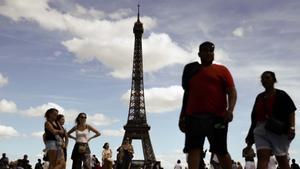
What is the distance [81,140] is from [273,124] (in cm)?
551

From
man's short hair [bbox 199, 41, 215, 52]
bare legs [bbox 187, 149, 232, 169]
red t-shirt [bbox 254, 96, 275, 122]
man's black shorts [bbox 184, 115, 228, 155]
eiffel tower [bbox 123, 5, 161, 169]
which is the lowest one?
bare legs [bbox 187, 149, 232, 169]

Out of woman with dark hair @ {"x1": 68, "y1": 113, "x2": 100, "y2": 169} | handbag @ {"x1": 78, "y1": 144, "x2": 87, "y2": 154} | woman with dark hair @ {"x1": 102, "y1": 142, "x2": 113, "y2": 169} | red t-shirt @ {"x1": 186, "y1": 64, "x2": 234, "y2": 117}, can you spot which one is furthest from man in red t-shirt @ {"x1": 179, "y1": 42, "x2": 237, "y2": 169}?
woman with dark hair @ {"x1": 102, "y1": 142, "x2": 113, "y2": 169}

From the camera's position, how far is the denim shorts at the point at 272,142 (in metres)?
6.86

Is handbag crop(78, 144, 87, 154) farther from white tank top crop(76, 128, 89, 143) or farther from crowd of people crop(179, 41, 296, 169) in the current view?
crowd of people crop(179, 41, 296, 169)

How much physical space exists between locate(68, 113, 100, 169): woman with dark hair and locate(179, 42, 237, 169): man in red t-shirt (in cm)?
524

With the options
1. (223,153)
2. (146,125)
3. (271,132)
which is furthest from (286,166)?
(146,125)

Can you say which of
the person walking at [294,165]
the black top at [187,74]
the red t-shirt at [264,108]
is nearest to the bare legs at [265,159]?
the red t-shirt at [264,108]

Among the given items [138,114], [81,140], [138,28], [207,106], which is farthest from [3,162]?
[138,28]

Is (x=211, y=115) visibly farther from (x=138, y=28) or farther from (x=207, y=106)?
(x=138, y=28)

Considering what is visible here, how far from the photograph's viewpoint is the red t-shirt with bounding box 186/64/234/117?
6008 millimetres

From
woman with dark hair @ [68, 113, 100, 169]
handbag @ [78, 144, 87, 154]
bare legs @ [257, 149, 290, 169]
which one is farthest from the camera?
handbag @ [78, 144, 87, 154]

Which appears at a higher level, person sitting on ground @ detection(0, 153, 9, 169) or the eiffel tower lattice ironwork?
the eiffel tower lattice ironwork

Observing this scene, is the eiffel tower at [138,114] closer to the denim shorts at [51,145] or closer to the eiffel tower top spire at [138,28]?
the eiffel tower top spire at [138,28]

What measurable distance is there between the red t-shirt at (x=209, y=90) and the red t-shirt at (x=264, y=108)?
1.03 metres
